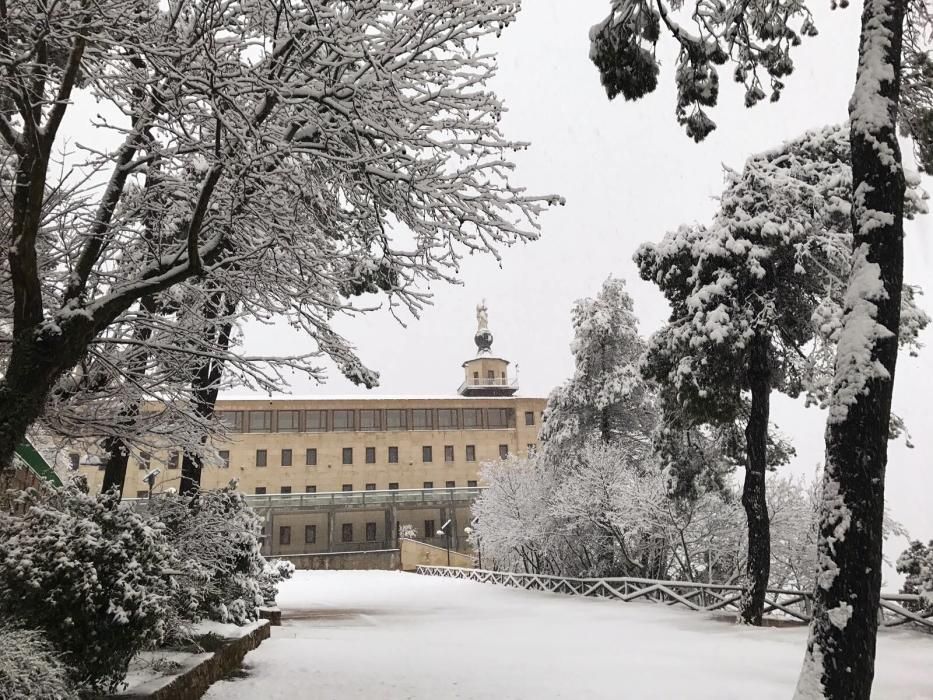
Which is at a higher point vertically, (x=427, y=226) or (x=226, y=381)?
(x=427, y=226)

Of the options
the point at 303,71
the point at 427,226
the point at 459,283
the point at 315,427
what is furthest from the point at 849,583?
the point at 315,427

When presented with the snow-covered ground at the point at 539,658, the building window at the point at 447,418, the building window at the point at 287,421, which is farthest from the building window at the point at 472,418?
the snow-covered ground at the point at 539,658

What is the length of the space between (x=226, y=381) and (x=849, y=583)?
293 inches

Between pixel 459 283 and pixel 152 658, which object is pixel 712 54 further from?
pixel 152 658

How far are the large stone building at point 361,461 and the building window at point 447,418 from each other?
3.6 inches

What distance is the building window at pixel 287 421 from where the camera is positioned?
59562mm

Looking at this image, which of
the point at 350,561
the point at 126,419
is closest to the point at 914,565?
the point at 126,419

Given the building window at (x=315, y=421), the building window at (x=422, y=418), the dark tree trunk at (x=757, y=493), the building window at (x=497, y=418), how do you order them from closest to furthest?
1. the dark tree trunk at (x=757, y=493)
2. the building window at (x=315, y=421)
3. the building window at (x=422, y=418)
4. the building window at (x=497, y=418)

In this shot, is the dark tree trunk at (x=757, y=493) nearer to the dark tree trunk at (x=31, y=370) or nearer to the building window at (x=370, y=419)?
the dark tree trunk at (x=31, y=370)

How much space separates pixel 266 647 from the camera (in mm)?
10484

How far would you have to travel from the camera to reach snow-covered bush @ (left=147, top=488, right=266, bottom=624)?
9.16 m

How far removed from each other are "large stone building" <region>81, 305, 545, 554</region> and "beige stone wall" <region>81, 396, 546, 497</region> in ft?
0.28

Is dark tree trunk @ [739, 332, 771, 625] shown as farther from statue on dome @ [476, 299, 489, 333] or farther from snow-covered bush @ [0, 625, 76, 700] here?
statue on dome @ [476, 299, 489, 333]

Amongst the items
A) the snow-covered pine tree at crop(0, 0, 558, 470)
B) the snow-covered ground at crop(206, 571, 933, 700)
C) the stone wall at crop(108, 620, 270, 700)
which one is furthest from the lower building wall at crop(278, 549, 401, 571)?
the snow-covered pine tree at crop(0, 0, 558, 470)
